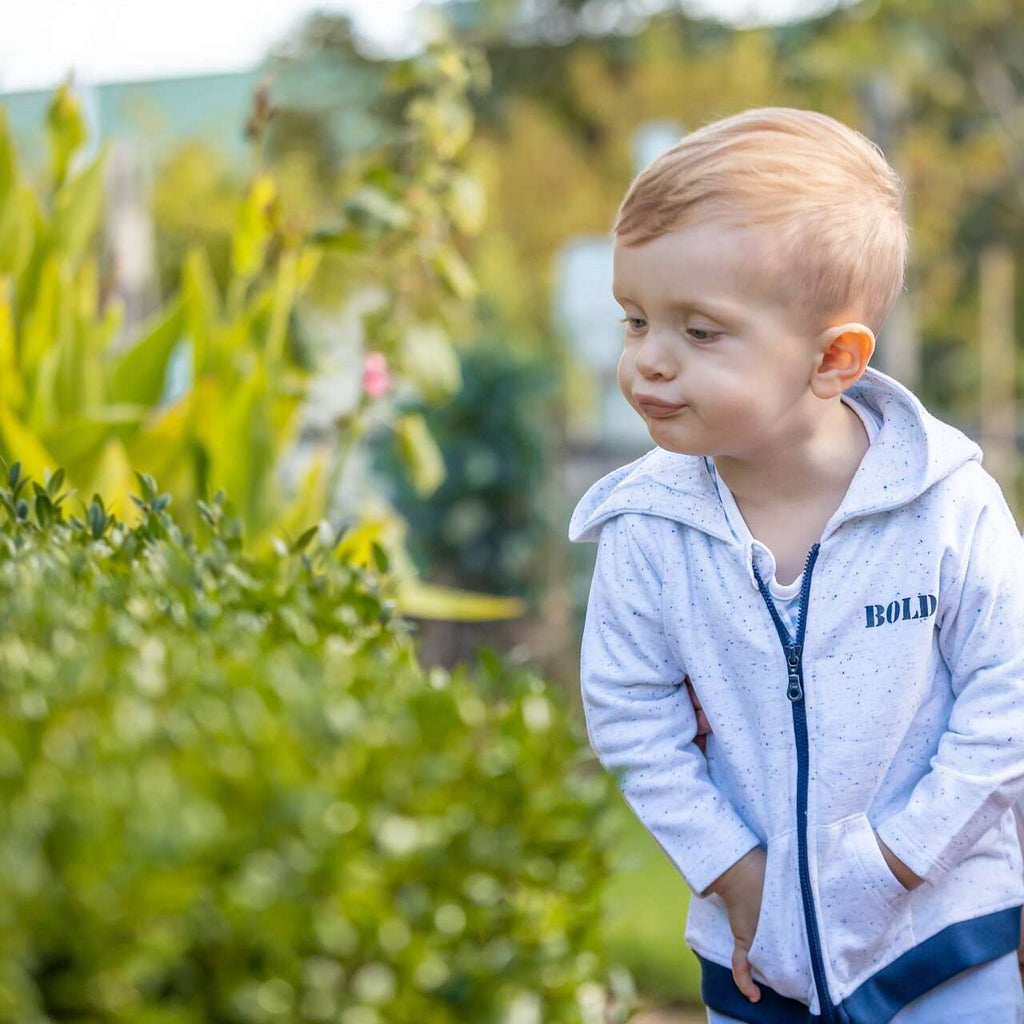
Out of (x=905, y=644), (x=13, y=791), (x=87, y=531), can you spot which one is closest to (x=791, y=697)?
(x=905, y=644)

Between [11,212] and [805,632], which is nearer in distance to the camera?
[805,632]

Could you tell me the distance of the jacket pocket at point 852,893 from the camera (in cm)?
175

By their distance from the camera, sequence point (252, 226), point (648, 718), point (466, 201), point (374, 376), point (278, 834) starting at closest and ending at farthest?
point (278, 834)
point (648, 718)
point (252, 226)
point (374, 376)
point (466, 201)

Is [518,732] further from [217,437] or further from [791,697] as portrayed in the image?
[217,437]

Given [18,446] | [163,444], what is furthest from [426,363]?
[18,446]

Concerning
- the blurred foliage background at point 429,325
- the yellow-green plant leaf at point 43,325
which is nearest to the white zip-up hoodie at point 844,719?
the blurred foliage background at point 429,325

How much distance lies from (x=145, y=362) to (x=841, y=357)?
2.39 m

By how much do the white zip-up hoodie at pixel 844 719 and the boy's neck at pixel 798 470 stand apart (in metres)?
0.05

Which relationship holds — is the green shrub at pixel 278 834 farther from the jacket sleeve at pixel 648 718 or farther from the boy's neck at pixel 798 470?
the boy's neck at pixel 798 470

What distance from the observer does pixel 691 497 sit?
189cm

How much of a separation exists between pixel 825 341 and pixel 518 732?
0.84 m

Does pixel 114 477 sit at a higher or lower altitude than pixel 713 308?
lower

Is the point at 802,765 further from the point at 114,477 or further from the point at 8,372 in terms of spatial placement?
the point at 8,372

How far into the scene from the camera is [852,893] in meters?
1.75
